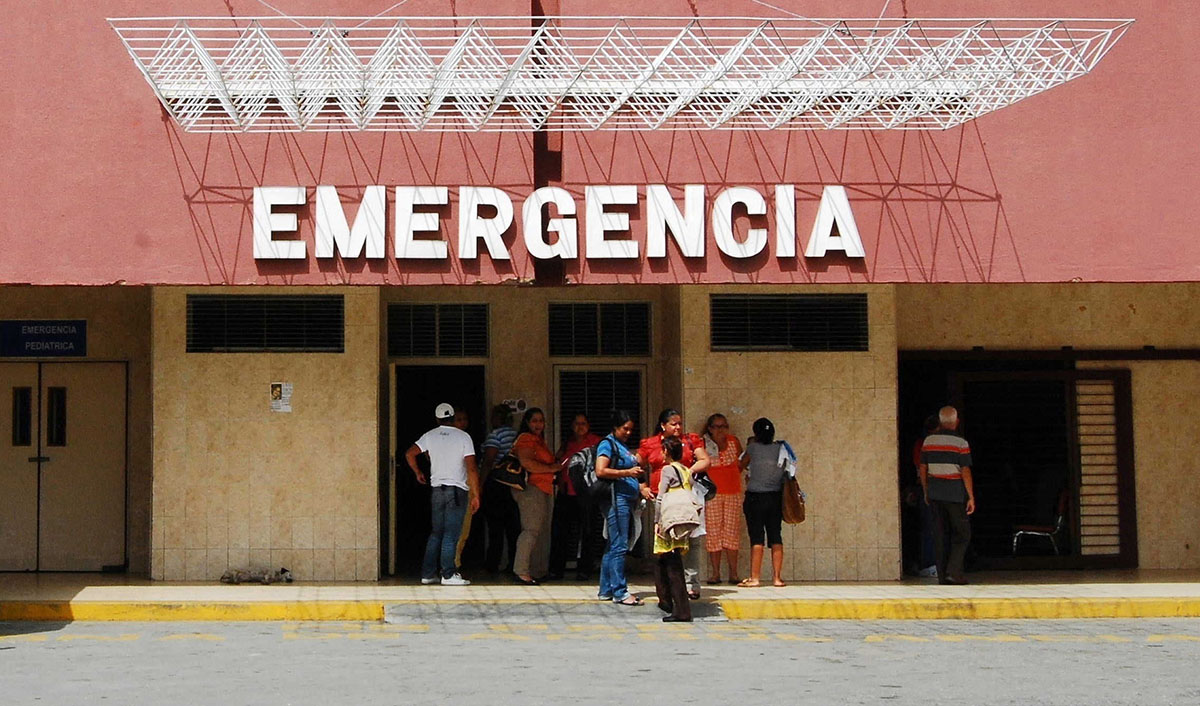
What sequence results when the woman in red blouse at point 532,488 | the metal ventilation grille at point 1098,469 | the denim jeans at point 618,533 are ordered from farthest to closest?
the metal ventilation grille at point 1098,469 < the woman in red blouse at point 532,488 < the denim jeans at point 618,533

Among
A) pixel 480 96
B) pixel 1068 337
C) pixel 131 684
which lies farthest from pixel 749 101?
pixel 131 684

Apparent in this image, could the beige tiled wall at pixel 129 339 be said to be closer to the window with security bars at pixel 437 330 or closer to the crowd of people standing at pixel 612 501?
the window with security bars at pixel 437 330

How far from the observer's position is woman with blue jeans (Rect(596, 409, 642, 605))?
13898 mm

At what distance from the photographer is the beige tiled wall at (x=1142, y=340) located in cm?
1783

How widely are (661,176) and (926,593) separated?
4.60m

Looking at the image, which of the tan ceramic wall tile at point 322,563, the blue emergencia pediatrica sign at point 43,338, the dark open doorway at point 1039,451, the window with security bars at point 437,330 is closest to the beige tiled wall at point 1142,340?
the dark open doorway at point 1039,451

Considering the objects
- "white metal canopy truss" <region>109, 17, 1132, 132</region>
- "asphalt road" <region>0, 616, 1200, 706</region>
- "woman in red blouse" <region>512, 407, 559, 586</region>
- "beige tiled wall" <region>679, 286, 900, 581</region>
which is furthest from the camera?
"beige tiled wall" <region>679, 286, 900, 581</region>

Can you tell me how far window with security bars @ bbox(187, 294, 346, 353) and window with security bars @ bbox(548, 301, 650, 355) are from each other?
9.41 ft

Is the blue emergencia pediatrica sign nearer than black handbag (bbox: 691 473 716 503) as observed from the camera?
No

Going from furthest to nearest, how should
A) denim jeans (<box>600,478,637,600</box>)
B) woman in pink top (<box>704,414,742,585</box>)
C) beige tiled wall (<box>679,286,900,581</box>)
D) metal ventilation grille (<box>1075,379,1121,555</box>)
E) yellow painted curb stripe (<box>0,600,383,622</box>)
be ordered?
metal ventilation grille (<box>1075,379,1121,555</box>)
beige tiled wall (<box>679,286,900,581</box>)
woman in pink top (<box>704,414,742,585</box>)
denim jeans (<box>600,478,637,600</box>)
yellow painted curb stripe (<box>0,600,383,622</box>)

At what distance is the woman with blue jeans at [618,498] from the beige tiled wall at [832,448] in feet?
8.03

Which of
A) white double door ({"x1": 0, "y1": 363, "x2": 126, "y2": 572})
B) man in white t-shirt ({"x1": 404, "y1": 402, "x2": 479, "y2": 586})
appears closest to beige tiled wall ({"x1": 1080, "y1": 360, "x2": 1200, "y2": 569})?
man in white t-shirt ({"x1": 404, "y1": 402, "x2": 479, "y2": 586})

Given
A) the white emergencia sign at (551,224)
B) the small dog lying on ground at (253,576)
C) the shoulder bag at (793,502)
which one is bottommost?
the small dog lying on ground at (253,576)

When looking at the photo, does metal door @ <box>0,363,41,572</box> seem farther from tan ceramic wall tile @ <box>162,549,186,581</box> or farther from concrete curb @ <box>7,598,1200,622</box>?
concrete curb @ <box>7,598,1200,622</box>
